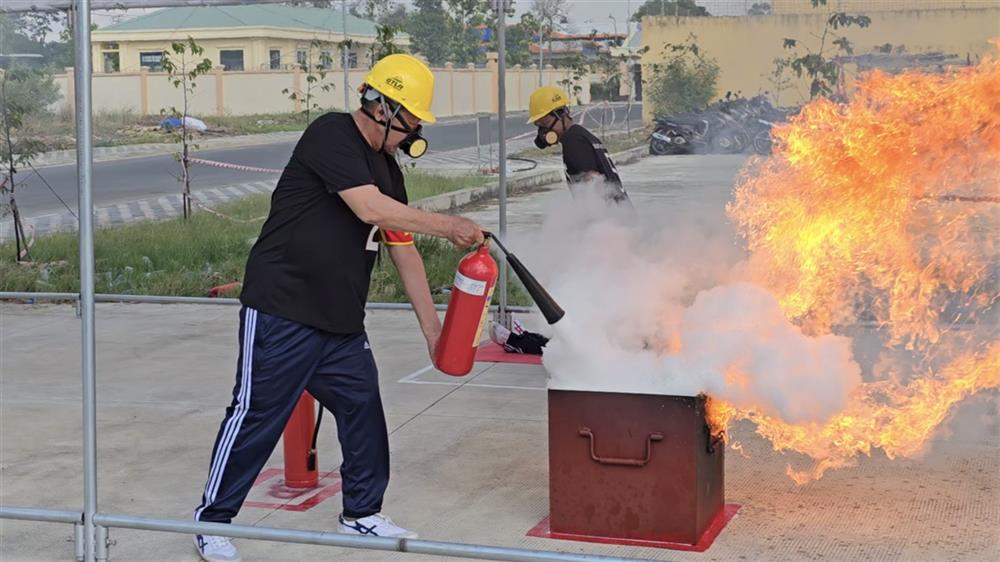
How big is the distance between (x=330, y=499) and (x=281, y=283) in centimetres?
134

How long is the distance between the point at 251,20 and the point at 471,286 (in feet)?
51.1

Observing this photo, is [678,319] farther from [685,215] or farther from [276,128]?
[276,128]

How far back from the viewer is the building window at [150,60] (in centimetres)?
1859

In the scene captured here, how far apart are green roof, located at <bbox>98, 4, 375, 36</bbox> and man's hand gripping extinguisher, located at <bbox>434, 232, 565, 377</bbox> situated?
812 centimetres

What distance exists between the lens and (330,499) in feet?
19.4

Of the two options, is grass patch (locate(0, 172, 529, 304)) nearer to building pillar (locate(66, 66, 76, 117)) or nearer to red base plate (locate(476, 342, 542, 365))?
building pillar (locate(66, 66, 76, 117))

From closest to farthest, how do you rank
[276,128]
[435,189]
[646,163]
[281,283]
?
[281,283]
[646,163]
[435,189]
[276,128]

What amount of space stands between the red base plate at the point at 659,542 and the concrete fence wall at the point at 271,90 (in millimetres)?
9037

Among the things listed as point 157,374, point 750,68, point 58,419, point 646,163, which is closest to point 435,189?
point 646,163

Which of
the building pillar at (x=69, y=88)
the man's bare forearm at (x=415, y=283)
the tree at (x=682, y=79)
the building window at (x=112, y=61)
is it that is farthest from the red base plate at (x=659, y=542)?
the building window at (x=112, y=61)

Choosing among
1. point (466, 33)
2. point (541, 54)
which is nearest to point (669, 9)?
point (541, 54)

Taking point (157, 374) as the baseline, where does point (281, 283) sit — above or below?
above

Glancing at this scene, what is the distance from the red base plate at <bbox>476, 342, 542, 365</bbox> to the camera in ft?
29.3

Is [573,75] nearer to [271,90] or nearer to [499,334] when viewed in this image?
[499,334]
